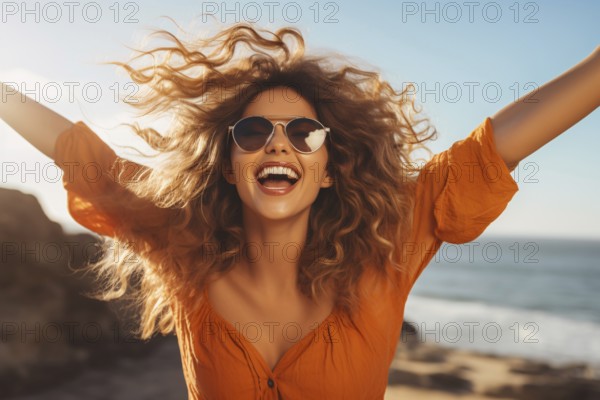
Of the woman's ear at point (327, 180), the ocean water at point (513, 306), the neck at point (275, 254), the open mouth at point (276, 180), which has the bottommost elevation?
the neck at point (275, 254)

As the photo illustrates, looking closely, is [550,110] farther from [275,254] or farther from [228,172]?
[228,172]

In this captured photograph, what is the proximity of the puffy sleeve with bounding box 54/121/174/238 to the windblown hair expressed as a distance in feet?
0.18

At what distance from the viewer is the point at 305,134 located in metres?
2.56

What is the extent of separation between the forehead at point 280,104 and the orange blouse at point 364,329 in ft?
2.21

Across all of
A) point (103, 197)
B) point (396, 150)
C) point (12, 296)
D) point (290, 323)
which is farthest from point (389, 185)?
point (12, 296)

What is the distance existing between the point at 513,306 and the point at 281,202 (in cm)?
2197

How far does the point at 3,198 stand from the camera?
6.89m

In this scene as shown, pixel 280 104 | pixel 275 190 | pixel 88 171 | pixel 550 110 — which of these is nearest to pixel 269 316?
pixel 275 190

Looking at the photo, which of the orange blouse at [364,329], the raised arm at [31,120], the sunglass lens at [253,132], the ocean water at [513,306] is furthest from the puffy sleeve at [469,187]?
the ocean water at [513,306]

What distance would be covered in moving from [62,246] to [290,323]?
18.9 ft

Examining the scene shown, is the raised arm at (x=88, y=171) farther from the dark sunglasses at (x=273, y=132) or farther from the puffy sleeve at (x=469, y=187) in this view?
the puffy sleeve at (x=469, y=187)

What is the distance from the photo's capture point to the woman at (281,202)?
233 centimetres

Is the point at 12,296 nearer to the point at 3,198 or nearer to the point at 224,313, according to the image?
the point at 3,198

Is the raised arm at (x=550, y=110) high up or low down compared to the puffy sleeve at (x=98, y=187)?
up
